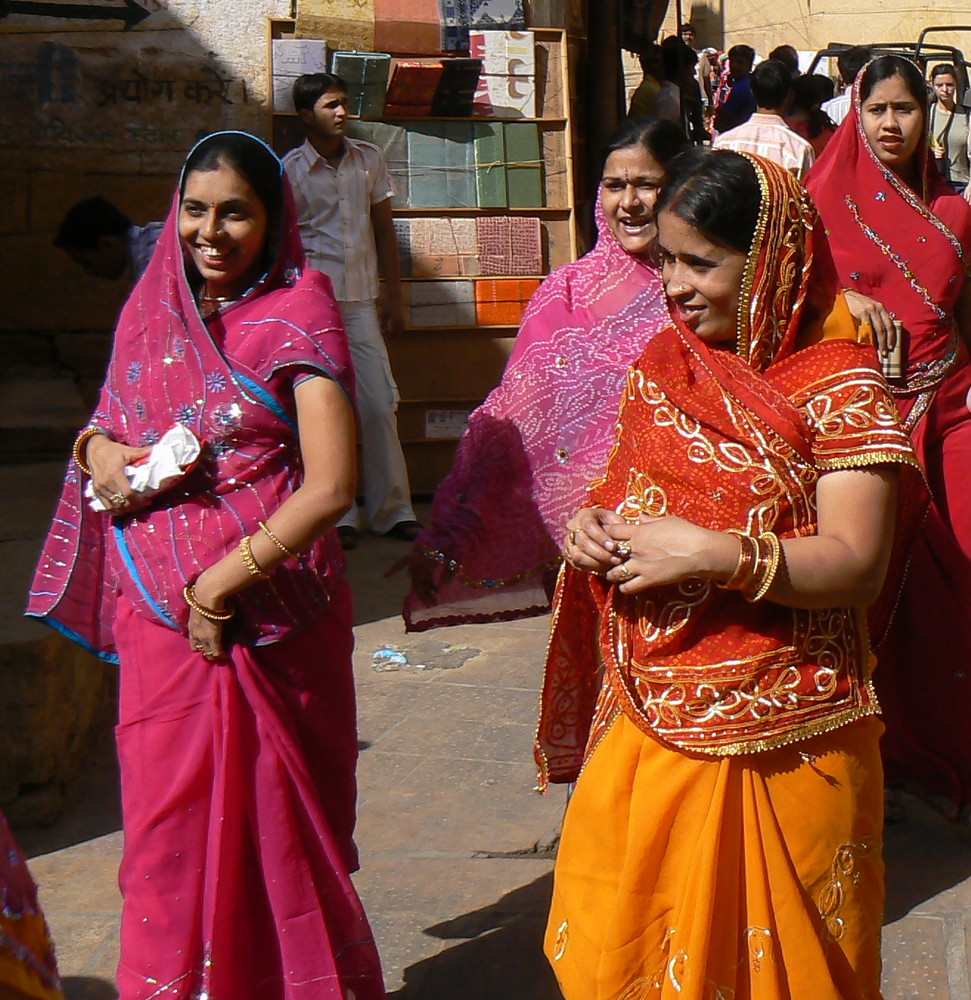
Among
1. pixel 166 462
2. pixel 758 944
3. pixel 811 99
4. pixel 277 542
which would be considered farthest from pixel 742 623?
pixel 811 99

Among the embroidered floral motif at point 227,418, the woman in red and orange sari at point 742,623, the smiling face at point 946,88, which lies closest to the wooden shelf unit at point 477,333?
→ the embroidered floral motif at point 227,418

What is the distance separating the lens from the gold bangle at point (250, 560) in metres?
2.71

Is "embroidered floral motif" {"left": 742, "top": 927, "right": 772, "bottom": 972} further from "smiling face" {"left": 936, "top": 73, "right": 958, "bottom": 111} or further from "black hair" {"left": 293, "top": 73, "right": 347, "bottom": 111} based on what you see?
"smiling face" {"left": 936, "top": 73, "right": 958, "bottom": 111}

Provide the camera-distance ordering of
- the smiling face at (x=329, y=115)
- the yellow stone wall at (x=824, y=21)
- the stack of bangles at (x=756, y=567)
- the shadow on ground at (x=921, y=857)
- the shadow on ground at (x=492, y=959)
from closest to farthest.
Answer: the stack of bangles at (x=756, y=567)
the shadow on ground at (x=492, y=959)
the shadow on ground at (x=921, y=857)
the smiling face at (x=329, y=115)
the yellow stone wall at (x=824, y=21)

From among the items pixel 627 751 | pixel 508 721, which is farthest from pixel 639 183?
pixel 508 721

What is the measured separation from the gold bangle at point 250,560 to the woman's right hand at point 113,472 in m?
0.23

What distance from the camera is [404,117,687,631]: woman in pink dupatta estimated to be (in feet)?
11.1

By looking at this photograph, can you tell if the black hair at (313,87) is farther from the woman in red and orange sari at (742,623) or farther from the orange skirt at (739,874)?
the orange skirt at (739,874)

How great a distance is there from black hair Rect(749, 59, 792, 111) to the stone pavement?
2708mm

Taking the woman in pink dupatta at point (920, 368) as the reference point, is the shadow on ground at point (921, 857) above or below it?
below

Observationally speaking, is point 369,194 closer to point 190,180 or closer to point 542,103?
point 542,103

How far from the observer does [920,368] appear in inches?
157

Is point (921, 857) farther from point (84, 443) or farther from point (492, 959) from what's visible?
point (84, 443)

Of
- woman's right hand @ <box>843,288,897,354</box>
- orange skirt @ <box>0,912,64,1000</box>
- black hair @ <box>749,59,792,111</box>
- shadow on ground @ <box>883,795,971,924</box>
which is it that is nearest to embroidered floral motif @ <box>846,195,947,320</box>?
woman's right hand @ <box>843,288,897,354</box>
